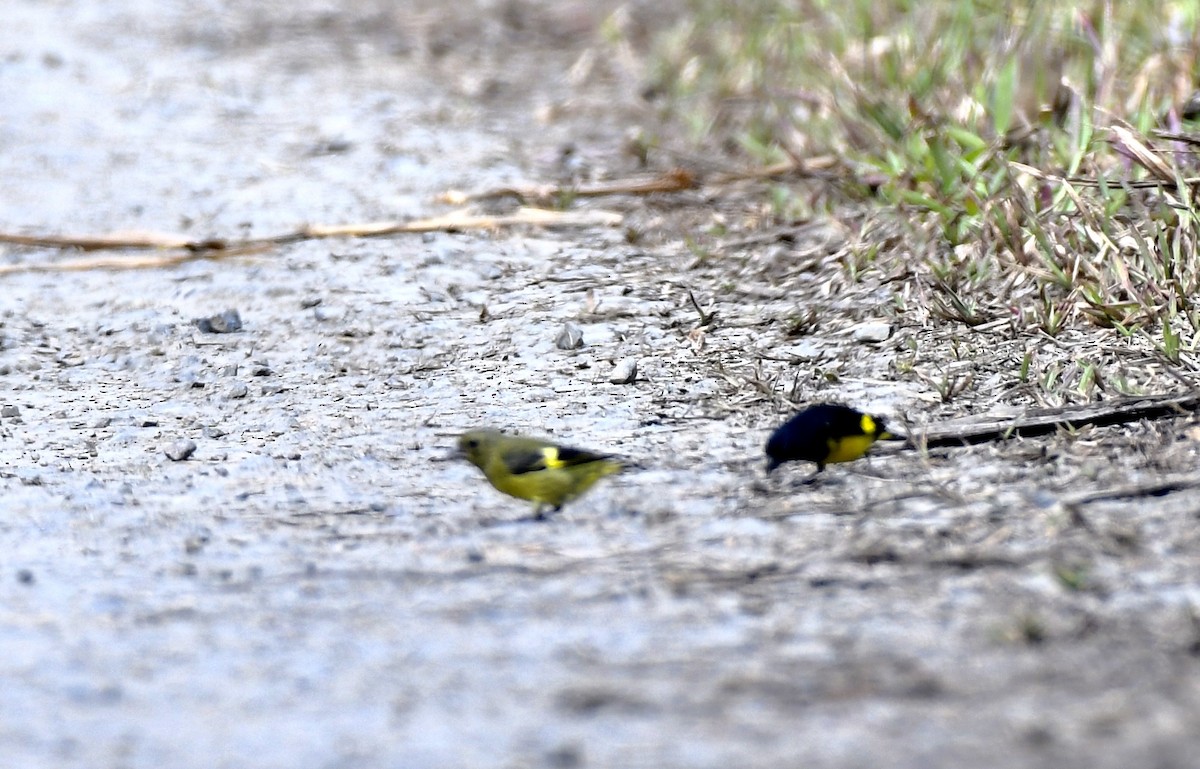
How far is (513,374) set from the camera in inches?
160

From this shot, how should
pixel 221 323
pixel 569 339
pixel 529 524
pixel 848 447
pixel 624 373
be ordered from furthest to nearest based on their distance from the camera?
pixel 221 323 < pixel 569 339 < pixel 624 373 < pixel 848 447 < pixel 529 524

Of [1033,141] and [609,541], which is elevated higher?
[1033,141]

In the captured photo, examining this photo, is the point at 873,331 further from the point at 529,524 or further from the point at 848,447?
the point at 529,524

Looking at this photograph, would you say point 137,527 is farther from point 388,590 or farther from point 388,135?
point 388,135

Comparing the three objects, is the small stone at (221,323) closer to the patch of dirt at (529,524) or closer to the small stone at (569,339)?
the patch of dirt at (529,524)

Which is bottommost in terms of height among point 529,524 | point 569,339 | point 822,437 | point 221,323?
point 529,524

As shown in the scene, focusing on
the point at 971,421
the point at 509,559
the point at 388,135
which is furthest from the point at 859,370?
the point at 388,135

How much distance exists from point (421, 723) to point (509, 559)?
0.67m

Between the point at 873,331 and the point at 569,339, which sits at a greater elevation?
the point at 569,339

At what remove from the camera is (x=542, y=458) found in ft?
10.4

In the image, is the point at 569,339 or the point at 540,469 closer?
the point at 540,469

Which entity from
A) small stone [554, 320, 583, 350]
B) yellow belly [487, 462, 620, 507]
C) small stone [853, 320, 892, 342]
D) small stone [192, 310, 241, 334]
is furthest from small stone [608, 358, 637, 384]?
small stone [192, 310, 241, 334]

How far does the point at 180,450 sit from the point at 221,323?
973mm

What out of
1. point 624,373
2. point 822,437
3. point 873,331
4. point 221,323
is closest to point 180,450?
point 221,323
